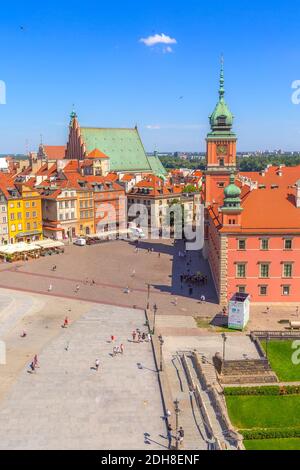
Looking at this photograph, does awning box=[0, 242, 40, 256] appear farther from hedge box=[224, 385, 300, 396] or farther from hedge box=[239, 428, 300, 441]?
hedge box=[239, 428, 300, 441]

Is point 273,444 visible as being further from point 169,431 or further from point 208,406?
point 169,431

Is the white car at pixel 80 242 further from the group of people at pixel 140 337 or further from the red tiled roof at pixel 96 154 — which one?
the group of people at pixel 140 337

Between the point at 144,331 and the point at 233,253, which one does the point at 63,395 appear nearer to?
the point at 144,331

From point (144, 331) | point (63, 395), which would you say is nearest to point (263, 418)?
point (63, 395)

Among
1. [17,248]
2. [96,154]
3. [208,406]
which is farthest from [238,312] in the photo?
[96,154]

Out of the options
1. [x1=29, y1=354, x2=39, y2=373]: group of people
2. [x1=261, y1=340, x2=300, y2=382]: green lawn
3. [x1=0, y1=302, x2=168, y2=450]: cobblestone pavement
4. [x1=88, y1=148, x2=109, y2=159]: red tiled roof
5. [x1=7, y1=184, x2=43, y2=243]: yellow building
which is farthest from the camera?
[x1=88, y1=148, x2=109, y2=159]: red tiled roof
